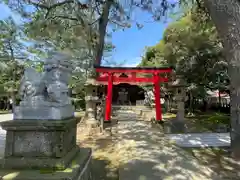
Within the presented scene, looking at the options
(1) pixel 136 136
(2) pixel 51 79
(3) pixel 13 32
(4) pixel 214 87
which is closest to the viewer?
(2) pixel 51 79

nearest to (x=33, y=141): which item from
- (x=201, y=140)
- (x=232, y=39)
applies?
(x=232, y=39)

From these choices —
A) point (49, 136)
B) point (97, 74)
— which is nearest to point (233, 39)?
point (49, 136)

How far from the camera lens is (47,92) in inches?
118

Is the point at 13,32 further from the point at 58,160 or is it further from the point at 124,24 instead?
the point at 58,160

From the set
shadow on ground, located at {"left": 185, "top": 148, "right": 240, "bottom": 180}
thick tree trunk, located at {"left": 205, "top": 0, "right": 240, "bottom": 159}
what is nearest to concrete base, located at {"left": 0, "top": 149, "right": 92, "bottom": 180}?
shadow on ground, located at {"left": 185, "top": 148, "right": 240, "bottom": 180}

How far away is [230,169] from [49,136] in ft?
12.4

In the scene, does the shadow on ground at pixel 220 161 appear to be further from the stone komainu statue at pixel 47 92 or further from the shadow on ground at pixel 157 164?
the stone komainu statue at pixel 47 92

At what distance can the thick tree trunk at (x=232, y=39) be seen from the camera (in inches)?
166

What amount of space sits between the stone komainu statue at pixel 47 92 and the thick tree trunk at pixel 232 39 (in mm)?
3365

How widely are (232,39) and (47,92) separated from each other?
3.78 meters

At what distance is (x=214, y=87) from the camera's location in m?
12.4

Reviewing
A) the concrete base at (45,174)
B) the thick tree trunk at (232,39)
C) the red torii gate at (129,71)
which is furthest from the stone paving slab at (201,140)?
the concrete base at (45,174)

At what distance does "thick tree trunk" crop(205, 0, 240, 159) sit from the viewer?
421 cm

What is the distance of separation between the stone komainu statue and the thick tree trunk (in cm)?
337
